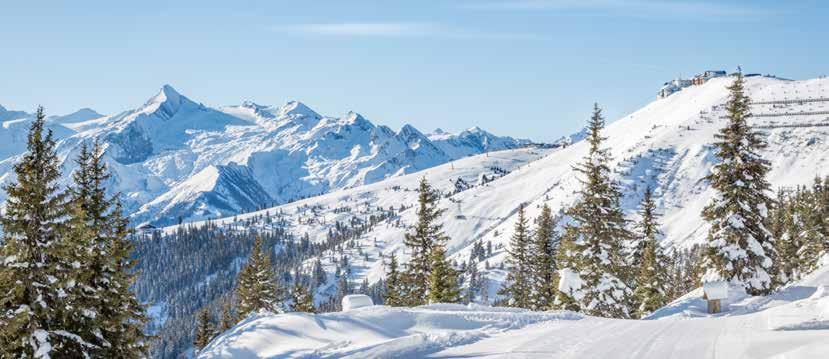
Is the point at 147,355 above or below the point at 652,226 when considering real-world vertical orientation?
below

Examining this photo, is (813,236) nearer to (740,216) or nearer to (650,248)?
(650,248)

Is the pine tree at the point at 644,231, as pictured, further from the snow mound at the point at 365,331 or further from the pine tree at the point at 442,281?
the snow mound at the point at 365,331

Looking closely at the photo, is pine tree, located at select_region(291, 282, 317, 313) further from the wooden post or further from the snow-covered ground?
the wooden post

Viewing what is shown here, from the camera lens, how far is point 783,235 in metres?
64.7

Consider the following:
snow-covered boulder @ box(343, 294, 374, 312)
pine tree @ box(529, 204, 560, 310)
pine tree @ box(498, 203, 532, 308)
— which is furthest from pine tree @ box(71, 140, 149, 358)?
pine tree @ box(498, 203, 532, 308)

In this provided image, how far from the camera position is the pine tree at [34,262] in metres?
21.0

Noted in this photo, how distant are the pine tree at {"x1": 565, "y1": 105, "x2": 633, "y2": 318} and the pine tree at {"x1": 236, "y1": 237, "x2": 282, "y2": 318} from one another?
24.2m

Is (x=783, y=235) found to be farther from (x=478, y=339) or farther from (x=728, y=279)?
(x=478, y=339)

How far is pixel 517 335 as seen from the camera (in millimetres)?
19312

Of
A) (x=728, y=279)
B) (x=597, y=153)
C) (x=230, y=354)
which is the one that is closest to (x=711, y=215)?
(x=728, y=279)

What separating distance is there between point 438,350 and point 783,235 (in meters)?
58.1

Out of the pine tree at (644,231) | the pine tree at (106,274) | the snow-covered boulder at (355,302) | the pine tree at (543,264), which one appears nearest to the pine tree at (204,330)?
the pine tree at (543,264)

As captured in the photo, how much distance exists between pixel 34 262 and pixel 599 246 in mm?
28947

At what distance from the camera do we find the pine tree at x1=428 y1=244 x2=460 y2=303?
46250mm
